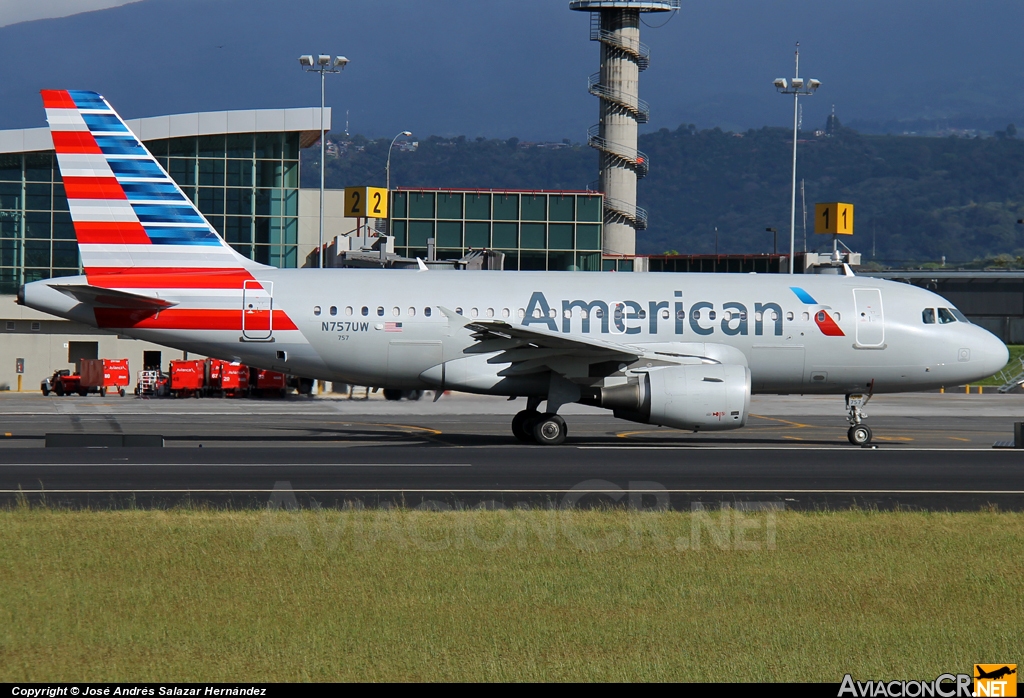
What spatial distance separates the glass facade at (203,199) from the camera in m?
59.4

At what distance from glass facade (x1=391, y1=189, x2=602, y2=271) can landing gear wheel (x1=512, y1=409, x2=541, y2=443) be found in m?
44.4

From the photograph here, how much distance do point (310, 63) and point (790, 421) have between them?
28.6 meters

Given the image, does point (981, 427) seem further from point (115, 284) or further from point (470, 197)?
point (470, 197)

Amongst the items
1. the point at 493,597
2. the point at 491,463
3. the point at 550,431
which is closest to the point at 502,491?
the point at 491,463

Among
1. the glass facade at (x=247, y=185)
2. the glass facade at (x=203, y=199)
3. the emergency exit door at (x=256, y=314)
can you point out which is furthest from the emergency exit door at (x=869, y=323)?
the glass facade at (x=247, y=185)

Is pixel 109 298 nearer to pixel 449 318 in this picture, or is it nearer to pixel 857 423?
pixel 449 318

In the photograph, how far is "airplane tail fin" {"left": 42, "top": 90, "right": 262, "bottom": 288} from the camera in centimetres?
2384

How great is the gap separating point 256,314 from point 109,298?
2997 mm

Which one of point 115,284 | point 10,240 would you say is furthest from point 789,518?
point 10,240

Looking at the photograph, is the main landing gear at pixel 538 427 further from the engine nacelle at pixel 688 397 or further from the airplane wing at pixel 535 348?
the engine nacelle at pixel 688 397

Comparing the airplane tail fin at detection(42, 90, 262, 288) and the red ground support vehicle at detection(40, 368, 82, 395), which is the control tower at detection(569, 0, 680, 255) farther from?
the airplane tail fin at detection(42, 90, 262, 288)

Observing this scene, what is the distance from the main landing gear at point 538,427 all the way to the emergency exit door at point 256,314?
5788mm

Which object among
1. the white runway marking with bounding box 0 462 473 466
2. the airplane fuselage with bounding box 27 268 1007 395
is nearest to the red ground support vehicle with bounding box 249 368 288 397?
the airplane fuselage with bounding box 27 268 1007 395

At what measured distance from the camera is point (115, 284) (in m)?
23.8
